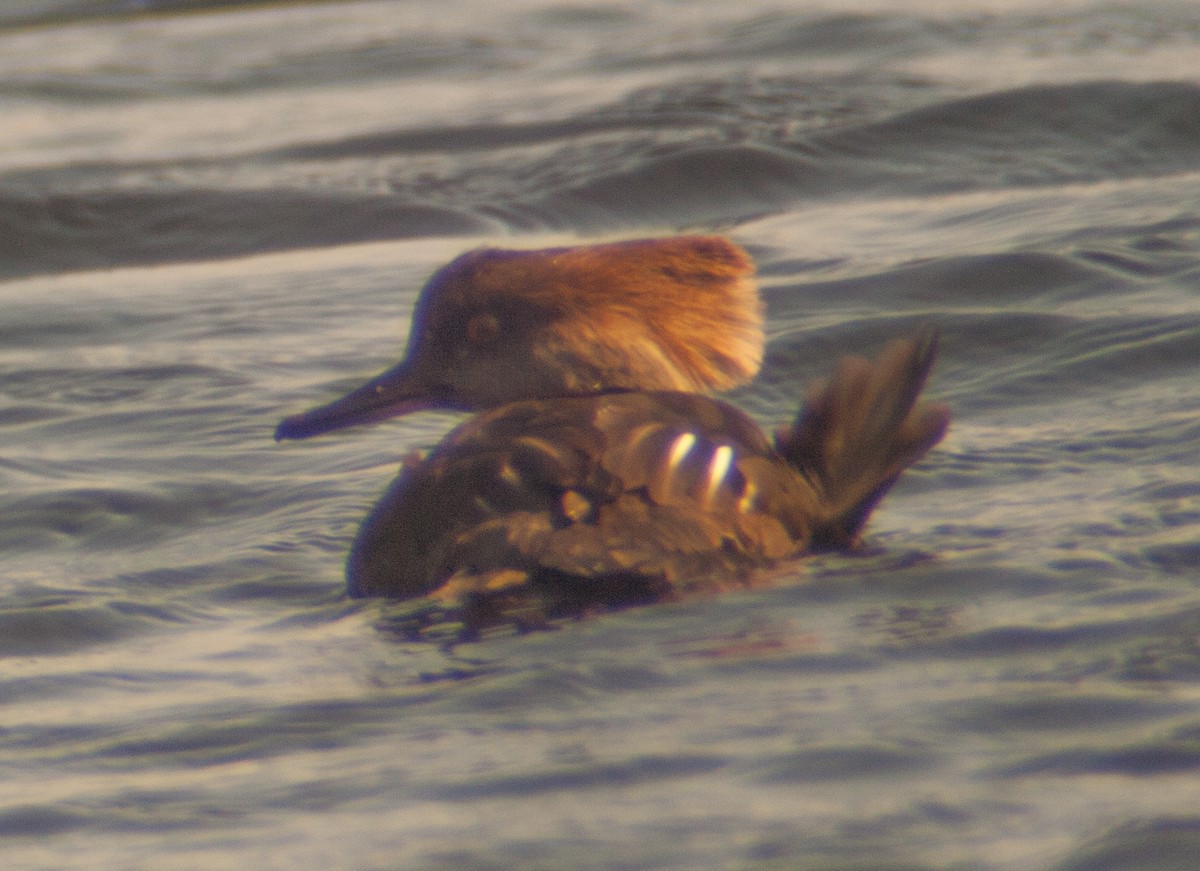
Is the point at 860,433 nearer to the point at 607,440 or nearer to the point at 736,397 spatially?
the point at 607,440

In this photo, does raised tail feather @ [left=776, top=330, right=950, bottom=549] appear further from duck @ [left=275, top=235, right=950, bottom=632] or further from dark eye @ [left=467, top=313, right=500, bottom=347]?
dark eye @ [left=467, top=313, right=500, bottom=347]

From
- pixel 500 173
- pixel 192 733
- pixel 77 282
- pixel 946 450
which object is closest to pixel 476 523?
pixel 192 733

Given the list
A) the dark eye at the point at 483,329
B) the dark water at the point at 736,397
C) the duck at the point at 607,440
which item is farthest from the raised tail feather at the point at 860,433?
the dark eye at the point at 483,329

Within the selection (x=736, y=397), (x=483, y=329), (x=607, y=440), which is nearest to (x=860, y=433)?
(x=607, y=440)

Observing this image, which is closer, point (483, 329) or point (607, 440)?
point (607, 440)

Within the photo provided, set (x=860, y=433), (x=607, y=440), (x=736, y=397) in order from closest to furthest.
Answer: (x=607, y=440), (x=860, y=433), (x=736, y=397)

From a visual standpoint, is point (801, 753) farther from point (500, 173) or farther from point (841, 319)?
point (500, 173)

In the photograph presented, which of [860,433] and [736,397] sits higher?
[860,433]
